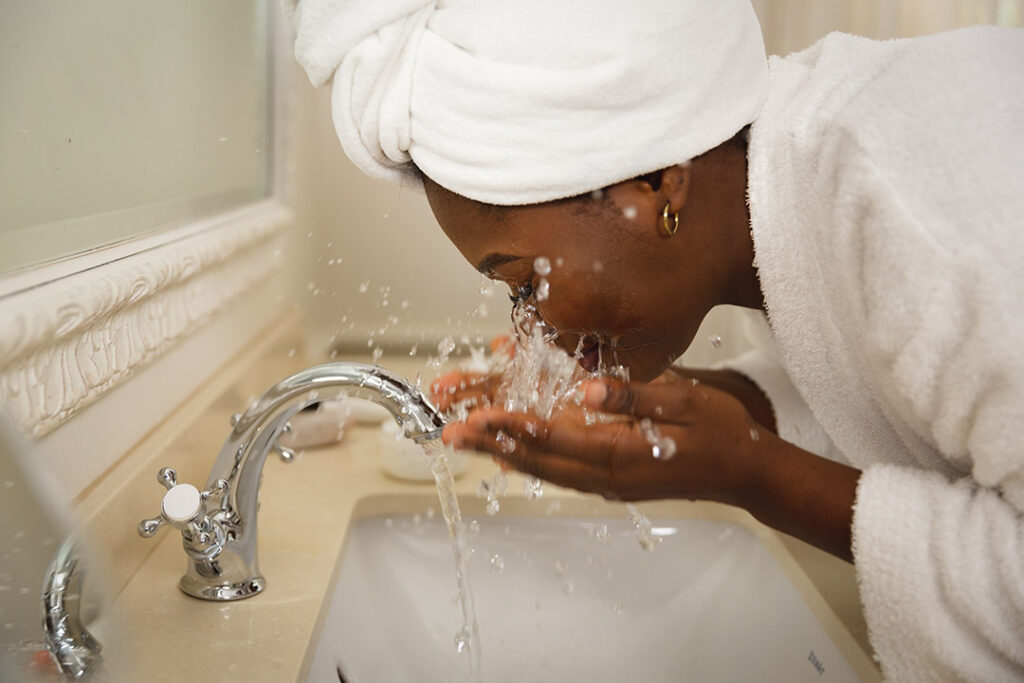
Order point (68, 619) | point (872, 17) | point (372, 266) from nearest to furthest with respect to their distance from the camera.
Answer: point (68, 619)
point (872, 17)
point (372, 266)

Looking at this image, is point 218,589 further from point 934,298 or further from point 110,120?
point 934,298

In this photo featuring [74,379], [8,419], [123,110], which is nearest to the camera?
[8,419]

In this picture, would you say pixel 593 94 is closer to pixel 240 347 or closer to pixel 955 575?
pixel 955 575

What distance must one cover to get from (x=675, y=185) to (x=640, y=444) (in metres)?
0.22

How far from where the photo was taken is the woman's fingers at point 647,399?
1.86ft

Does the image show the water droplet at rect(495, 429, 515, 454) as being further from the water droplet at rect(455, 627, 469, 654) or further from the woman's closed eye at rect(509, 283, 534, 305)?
the water droplet at rect(455, 627, 469, 654)

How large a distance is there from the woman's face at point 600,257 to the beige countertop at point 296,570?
12.3 inches

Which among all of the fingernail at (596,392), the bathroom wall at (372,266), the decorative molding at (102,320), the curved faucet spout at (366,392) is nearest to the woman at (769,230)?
the fingernail at (596,392)

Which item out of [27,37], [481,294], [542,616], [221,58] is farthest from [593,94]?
[481,294]

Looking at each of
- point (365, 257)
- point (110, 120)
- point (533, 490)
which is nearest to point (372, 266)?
point (365, 257)

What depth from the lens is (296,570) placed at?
0.85 metres

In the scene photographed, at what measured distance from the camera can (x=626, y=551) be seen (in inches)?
40.6

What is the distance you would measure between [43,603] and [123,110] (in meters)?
0.49

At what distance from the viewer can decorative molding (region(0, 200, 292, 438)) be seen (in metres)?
0.60
